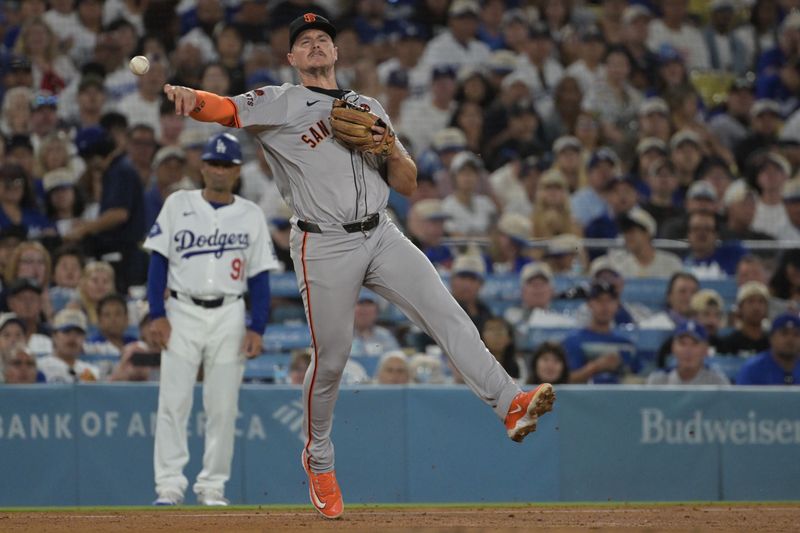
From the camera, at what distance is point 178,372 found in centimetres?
684

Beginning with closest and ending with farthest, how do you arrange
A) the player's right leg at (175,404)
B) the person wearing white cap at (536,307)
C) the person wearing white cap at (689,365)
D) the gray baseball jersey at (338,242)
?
the gray baseball jersey at (338,242), the player's right leg at (175,404), the person wearing white cap at (689,365), the person wearing white cap at (536,307)

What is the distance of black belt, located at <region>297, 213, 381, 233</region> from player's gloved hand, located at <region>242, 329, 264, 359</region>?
5.25 ft

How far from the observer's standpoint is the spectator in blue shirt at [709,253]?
33.1 feet

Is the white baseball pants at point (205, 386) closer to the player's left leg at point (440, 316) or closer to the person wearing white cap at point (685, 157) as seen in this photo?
the player's left leg at point (440, 316)

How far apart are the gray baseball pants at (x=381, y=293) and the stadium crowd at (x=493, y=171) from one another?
2.81m

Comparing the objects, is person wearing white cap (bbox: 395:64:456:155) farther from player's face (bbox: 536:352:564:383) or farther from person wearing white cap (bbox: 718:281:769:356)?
player's face (bbox: 536:352:564:383)

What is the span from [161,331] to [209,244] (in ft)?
1.72

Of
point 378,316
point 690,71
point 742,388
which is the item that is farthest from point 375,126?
point 690,71

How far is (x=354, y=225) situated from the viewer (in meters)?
5.38

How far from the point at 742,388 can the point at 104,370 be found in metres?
4.02

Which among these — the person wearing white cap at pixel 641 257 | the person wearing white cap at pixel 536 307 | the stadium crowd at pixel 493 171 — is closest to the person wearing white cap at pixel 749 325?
the stadium crowd at pixel 493 171

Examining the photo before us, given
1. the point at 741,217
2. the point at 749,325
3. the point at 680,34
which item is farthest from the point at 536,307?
the point at 680,34

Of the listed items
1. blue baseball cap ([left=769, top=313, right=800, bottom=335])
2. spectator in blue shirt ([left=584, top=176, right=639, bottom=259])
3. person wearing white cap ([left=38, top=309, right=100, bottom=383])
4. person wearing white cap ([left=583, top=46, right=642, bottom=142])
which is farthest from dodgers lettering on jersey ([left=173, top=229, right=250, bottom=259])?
person wearing white cap ([left=583, top=46, right=642, bottom=142])

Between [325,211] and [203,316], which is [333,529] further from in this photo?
[203,316]
